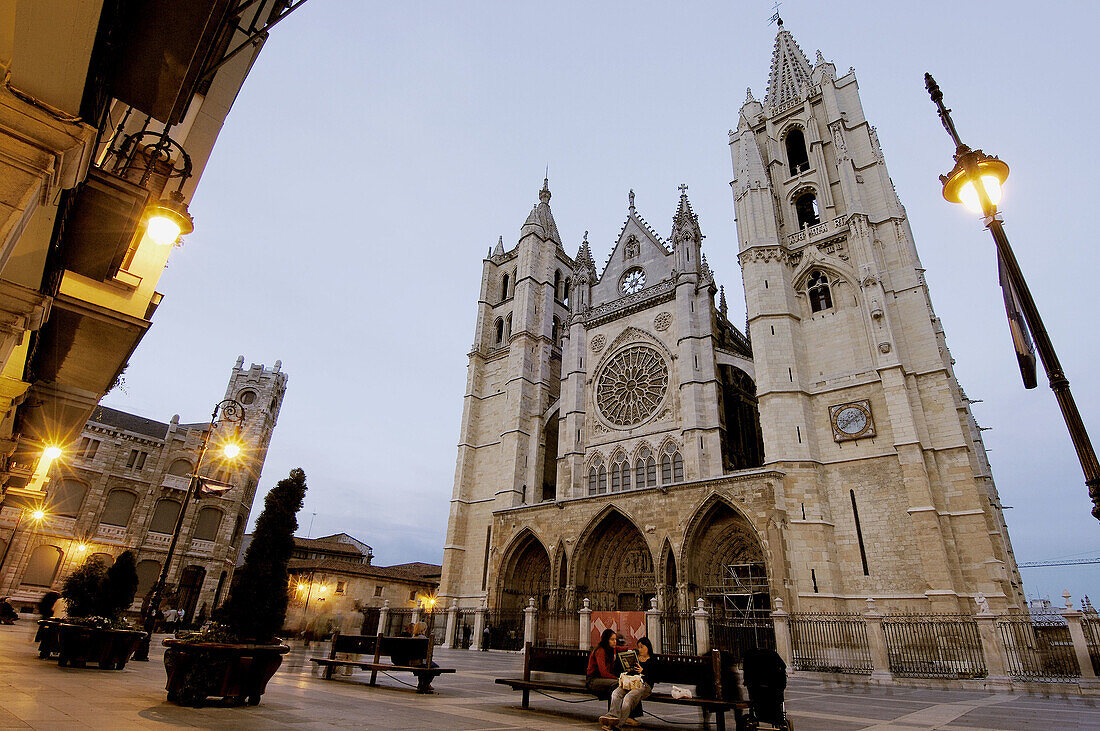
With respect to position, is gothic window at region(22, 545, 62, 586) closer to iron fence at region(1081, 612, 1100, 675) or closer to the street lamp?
the street lamp

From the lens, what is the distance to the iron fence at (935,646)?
42.8ft

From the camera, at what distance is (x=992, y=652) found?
11883mm

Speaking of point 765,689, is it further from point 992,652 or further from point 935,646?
point 935,646

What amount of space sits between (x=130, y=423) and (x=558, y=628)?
2559 cm

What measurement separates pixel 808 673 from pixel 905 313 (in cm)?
1210

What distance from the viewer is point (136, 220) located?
434cm

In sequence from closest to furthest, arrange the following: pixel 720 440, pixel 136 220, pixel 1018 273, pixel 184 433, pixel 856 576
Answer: pixel 1018 273 < pixel 136 220 < pixel 856 576 < pixel 720 440 < pixel 184 433

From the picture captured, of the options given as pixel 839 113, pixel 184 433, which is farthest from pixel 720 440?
pixel 184 433

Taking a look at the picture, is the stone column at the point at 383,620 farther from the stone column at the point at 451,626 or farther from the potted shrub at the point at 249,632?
the potted shrub at the point at 249,632

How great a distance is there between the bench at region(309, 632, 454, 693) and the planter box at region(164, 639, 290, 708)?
2.15m

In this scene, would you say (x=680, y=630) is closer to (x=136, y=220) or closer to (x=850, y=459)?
(x=850, y=459)

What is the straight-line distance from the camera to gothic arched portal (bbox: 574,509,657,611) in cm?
2067

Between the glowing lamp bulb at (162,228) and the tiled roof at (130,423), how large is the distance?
29.4 metres

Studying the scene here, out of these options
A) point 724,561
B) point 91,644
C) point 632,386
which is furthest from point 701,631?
point 91,644
